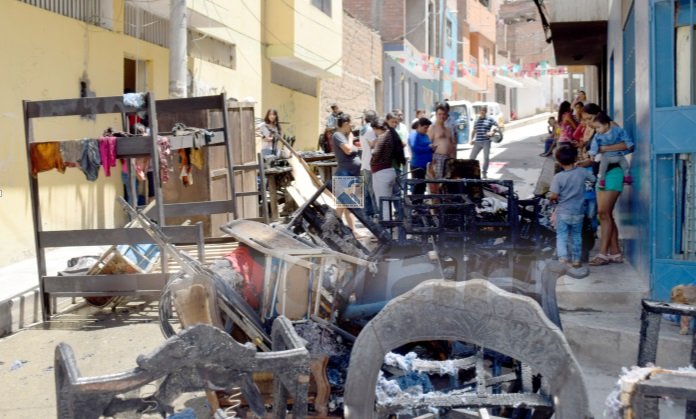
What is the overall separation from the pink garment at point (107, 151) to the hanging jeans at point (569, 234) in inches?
162

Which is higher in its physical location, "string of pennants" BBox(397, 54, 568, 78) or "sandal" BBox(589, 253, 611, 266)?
"string of pennants" BBox(397, 54, 568, 78)

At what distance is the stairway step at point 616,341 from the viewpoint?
5129 millimetres

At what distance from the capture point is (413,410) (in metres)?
3.09

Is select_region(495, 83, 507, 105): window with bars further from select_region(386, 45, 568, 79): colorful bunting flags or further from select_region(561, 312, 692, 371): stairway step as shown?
select_region(561, 312, 692, 371): stairway step

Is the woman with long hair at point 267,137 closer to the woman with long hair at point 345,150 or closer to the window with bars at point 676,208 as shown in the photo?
the woman with long hair at point 345,150

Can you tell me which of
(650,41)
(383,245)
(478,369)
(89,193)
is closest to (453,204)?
(383,245)

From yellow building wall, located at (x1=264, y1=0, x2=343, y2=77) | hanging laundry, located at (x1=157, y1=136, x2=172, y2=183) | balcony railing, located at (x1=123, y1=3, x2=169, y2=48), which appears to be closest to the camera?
hanging laundry, located at (x1=157, y1=136, x2=172, y2=183)

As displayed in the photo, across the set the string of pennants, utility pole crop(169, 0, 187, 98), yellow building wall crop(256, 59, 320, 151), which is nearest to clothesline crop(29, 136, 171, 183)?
utility pole crop(169, 0, 187, 98)

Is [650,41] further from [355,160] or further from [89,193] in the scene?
[89,193]

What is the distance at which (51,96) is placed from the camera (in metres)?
10.4

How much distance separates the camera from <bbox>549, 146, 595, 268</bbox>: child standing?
7426 mm

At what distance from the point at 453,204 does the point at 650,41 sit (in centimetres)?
254

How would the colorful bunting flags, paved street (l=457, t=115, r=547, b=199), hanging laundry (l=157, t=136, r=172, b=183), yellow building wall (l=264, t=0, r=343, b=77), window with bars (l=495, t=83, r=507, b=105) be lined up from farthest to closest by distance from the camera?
1. window with bars (l=495, t=83, r=507, b=105)
2. the colorful bunting flags
3. yellow building wall (l=264, t=0, r=343, b=77)
4. paved street (l=457, t=115, r=547, b=199)
5. hanging laundry (l=157, t=136, r=172, b=183)

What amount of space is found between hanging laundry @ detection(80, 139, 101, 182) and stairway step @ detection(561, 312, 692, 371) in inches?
159
